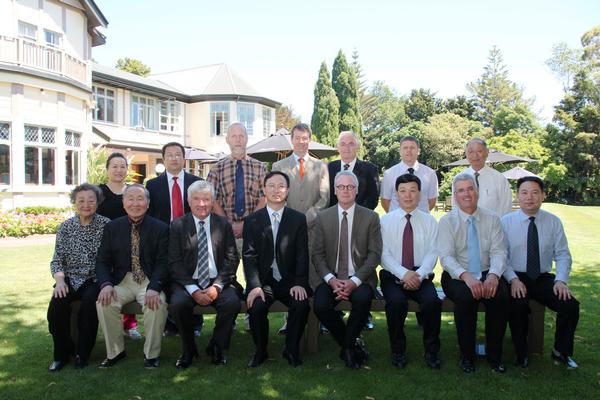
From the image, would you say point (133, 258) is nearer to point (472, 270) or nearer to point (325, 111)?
point (472, 270)

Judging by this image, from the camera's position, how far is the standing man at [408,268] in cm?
440

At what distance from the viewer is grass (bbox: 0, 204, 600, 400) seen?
381cm

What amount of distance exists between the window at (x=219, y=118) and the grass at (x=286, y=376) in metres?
26.2

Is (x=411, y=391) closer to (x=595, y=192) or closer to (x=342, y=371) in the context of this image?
(x=342, y=371)

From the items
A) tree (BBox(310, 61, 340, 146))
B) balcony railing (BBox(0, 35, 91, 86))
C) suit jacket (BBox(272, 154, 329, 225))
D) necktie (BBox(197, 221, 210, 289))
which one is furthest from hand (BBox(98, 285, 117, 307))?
tree (BBox(310, 61, 340, 146))

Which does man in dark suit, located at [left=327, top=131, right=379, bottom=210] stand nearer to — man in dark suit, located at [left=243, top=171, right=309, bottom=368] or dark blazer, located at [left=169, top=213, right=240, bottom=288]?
man in dark suit, located at [left=243, top=171, right=309, bottom=368]

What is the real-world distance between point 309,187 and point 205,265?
5.17 feet

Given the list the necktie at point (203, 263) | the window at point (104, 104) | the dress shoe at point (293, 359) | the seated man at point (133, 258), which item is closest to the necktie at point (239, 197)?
the necktie at point (203, 263)

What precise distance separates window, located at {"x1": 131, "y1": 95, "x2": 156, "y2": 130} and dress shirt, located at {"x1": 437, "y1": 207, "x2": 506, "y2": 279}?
82.4 ft

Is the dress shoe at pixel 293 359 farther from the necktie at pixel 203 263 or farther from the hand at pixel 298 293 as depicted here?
the necktie at pixel 203 263

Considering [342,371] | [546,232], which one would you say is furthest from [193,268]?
[546,232]

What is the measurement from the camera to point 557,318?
174 inches

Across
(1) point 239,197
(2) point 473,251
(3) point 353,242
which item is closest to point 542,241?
(2) point 473,251

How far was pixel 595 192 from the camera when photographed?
3397 centimetres
